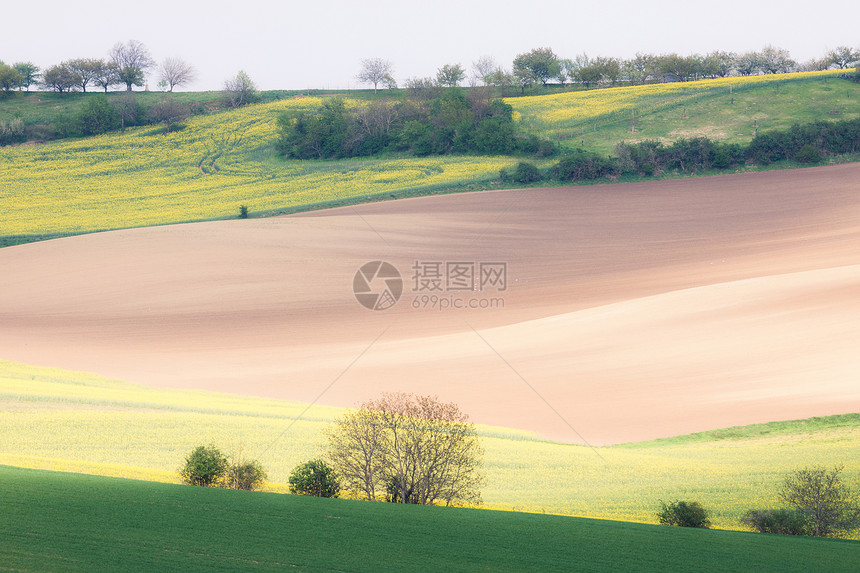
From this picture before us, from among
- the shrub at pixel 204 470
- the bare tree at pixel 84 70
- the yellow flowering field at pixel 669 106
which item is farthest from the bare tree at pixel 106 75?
the shrub at pixel 204 470

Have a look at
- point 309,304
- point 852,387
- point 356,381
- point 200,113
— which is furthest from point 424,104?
point 852,387

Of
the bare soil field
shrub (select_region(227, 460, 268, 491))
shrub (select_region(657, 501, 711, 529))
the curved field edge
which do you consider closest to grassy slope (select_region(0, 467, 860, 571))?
shrub (select_region(657, 501, 711, 529))

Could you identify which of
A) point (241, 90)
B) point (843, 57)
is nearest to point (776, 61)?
point (843, 57)

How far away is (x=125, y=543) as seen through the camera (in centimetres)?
1140

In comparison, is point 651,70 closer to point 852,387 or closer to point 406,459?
point 852,387

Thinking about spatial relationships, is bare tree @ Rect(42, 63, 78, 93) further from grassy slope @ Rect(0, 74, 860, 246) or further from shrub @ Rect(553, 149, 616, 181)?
shrub @ Rect(553, 149, 616, 181)

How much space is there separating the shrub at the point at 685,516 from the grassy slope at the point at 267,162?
42987 millimetres

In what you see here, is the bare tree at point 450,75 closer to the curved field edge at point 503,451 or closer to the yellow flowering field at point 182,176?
the yellow flowering field at point 182,176

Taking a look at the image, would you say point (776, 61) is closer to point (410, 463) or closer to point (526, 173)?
point (526, 173)

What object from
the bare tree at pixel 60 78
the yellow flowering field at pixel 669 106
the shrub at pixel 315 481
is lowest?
the shrub at pixel 315 481

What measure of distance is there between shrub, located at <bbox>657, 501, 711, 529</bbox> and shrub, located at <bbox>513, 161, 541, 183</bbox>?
43.6m

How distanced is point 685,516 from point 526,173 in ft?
144

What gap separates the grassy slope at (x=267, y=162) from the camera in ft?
189

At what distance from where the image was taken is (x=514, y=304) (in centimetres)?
3941
